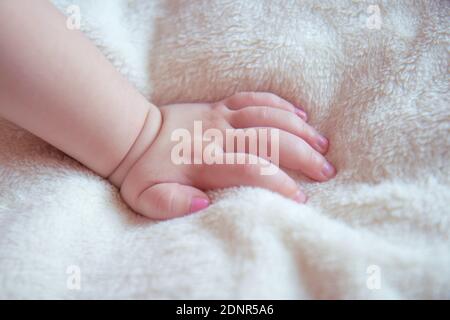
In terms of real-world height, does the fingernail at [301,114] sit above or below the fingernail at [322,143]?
above

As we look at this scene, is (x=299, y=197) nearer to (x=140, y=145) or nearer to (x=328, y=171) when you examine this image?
(x=328, y=171)

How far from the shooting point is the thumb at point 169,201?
517mm

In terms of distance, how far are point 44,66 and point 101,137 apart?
0.36 ft

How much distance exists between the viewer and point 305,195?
1.73 ft

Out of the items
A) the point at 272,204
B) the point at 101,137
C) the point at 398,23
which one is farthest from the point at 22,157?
the point at 398,23

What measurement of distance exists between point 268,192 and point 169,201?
0.40 feet

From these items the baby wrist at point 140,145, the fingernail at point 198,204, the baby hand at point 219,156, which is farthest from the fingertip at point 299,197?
the baby wrist at point 140,145

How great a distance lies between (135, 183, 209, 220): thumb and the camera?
517mm

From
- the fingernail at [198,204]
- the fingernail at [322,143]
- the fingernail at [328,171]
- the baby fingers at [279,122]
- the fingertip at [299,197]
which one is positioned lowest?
the fingernail at [198,204]

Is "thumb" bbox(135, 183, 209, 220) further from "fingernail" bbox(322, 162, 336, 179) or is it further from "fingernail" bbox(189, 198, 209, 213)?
"fingernail" bbox(322, 162, 336, 179)

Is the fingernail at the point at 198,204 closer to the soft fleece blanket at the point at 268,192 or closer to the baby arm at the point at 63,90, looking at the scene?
the soft fleece blanket at the point at 268,192
